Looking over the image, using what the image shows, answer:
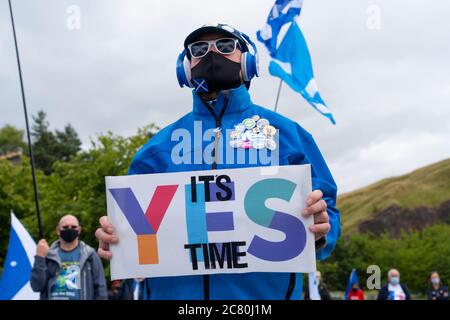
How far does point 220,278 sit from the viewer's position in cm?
296

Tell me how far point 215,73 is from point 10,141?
9816 centimetres

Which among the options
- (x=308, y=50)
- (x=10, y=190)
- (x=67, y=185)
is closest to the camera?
(x=308, y=50)

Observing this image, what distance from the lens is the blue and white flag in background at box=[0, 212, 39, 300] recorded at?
9852mm

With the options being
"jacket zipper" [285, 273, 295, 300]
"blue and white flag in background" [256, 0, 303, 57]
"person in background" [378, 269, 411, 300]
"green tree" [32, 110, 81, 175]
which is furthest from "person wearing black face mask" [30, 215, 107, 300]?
"green tree" [32, 110, 81, 175]

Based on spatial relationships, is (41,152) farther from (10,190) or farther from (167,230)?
(167,230)

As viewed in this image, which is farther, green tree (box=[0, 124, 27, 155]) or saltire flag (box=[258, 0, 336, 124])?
green tree (box=[0, 124, 27, 155])

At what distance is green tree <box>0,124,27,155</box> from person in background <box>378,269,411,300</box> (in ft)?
286

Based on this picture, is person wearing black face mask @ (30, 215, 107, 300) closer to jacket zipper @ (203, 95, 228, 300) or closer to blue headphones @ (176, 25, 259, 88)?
blue headphones @ (176, 25, 259, 88)

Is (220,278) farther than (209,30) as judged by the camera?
No

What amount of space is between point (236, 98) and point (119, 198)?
0.70 metres

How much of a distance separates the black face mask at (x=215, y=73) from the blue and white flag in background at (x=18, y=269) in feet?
23.7

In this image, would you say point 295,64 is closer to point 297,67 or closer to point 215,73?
point 297,67
